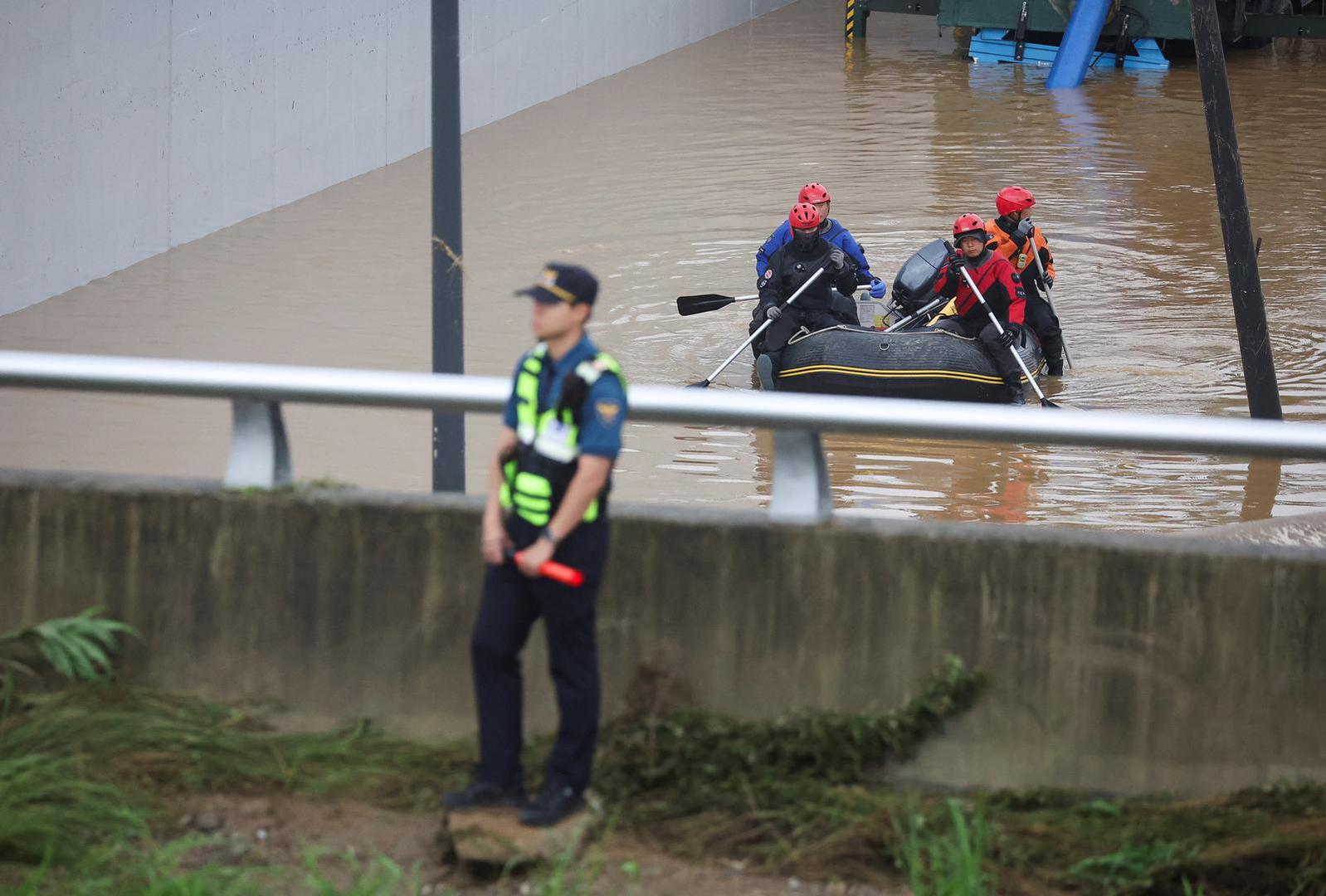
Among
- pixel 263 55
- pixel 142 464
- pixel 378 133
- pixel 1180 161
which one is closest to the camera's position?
pixel 142 464

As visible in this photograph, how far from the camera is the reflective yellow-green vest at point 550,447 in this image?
13.8 feet

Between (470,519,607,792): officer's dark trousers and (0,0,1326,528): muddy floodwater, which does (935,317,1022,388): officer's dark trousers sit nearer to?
(0,0,1326,528): muddy floodwater

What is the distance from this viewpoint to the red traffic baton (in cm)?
413

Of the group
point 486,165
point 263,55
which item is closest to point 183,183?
point 263,55

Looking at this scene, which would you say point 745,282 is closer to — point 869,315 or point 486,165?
A: point 869,315

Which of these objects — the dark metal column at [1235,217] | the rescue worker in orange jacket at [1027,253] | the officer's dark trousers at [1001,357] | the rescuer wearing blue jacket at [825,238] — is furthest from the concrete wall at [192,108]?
the dark metal column at [1235,217]

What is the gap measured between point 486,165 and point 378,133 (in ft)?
5.88

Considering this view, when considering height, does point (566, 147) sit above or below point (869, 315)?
above

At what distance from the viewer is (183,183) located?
1816 centimetres

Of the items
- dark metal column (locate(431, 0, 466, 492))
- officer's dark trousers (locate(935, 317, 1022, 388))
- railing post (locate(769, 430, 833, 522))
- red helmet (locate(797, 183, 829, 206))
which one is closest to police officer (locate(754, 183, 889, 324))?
red helmet (locate(797, 183, 829, 206))

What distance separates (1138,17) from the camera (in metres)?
31.1

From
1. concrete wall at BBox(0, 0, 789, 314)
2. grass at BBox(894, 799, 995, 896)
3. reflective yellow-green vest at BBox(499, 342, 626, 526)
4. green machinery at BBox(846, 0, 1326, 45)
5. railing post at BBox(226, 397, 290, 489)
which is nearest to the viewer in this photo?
grass at BBox(894, 799, 995, 896)

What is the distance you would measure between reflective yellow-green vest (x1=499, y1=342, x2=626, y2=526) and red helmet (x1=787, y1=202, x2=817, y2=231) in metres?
8.93

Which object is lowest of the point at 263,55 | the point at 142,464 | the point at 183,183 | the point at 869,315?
the point at 142,464
